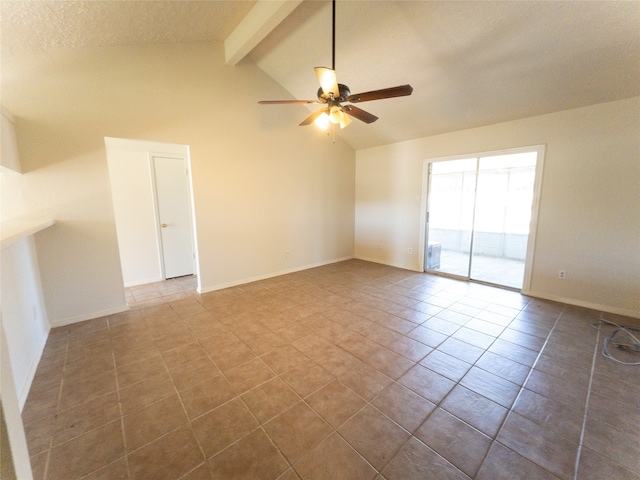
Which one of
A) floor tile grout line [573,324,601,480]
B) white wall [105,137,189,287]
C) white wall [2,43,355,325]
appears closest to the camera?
floor tile grout line [573,324,601,480]

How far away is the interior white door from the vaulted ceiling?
1905mm

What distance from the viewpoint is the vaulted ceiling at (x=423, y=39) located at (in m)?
2.25

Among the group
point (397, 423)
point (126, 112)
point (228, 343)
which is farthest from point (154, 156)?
point (397, 423)

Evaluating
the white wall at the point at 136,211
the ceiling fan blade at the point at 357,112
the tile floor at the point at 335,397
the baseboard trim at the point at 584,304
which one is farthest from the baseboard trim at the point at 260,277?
the baseboard trim at the point at 584,304

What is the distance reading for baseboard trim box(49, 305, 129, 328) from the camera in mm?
2893

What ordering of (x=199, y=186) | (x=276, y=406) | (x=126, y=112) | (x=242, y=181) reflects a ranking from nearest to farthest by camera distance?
(x=276, y=406), (x=126, y=112), (x=199, y=186), (x=242, y=181)

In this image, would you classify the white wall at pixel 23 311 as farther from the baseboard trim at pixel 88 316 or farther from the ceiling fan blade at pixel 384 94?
the ceiling fan blade at pixel 384 94

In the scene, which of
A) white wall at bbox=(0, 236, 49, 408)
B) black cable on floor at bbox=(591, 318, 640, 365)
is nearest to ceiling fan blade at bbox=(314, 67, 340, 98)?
white wall at bbox=(0, 236, 49, 408)

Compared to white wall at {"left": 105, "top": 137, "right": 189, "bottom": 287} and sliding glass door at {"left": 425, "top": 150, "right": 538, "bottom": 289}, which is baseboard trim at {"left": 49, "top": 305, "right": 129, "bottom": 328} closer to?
white wall at {"left": 105, "top": 137, "right": 189, "bottom": 287}

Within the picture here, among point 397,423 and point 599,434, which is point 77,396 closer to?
point 397,423

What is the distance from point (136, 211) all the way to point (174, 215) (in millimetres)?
563

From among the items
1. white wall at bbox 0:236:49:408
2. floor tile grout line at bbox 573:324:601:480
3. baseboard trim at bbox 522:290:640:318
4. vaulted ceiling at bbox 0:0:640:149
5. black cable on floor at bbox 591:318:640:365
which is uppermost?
vaulted ceiling at bbox 0:0:640:149

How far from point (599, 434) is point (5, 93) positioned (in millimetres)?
5514

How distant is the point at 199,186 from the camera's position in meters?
3.74
